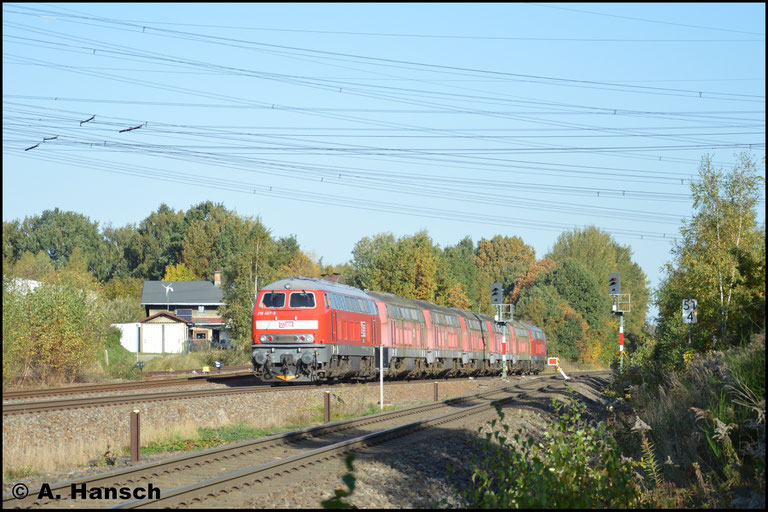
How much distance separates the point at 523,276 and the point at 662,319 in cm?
8027

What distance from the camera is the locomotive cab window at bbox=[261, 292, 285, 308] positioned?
1104 inches

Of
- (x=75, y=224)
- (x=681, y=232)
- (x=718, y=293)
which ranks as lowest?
(x=718, y=293)

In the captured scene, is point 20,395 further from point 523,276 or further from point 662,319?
point 523,276

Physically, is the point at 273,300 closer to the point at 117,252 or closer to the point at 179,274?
the point at 179,274

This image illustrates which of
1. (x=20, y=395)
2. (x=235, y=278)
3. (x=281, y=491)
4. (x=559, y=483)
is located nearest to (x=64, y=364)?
(x=20, y=395)

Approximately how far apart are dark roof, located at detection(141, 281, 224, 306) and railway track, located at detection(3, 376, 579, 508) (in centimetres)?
8005

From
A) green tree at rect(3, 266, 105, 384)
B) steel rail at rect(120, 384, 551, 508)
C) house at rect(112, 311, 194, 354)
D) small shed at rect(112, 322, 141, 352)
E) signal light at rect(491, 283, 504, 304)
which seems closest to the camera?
steel rail at rect(120, 384, 551, 508)

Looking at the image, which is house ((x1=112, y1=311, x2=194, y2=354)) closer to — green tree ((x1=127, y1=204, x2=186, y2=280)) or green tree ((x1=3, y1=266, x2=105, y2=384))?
green tree ((x1=3, y1=266, x2=105, y2=384))

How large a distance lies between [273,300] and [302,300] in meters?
1.28

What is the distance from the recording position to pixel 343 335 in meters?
29.1

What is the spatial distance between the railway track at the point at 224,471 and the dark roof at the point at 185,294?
8005cm

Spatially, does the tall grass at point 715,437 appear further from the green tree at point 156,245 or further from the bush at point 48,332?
the green tree at point 156,245

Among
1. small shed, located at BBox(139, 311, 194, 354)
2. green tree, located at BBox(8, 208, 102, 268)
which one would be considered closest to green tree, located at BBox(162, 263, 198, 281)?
green tree, located at BBox(8, 208, 102, 268)

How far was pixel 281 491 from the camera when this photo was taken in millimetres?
11219
